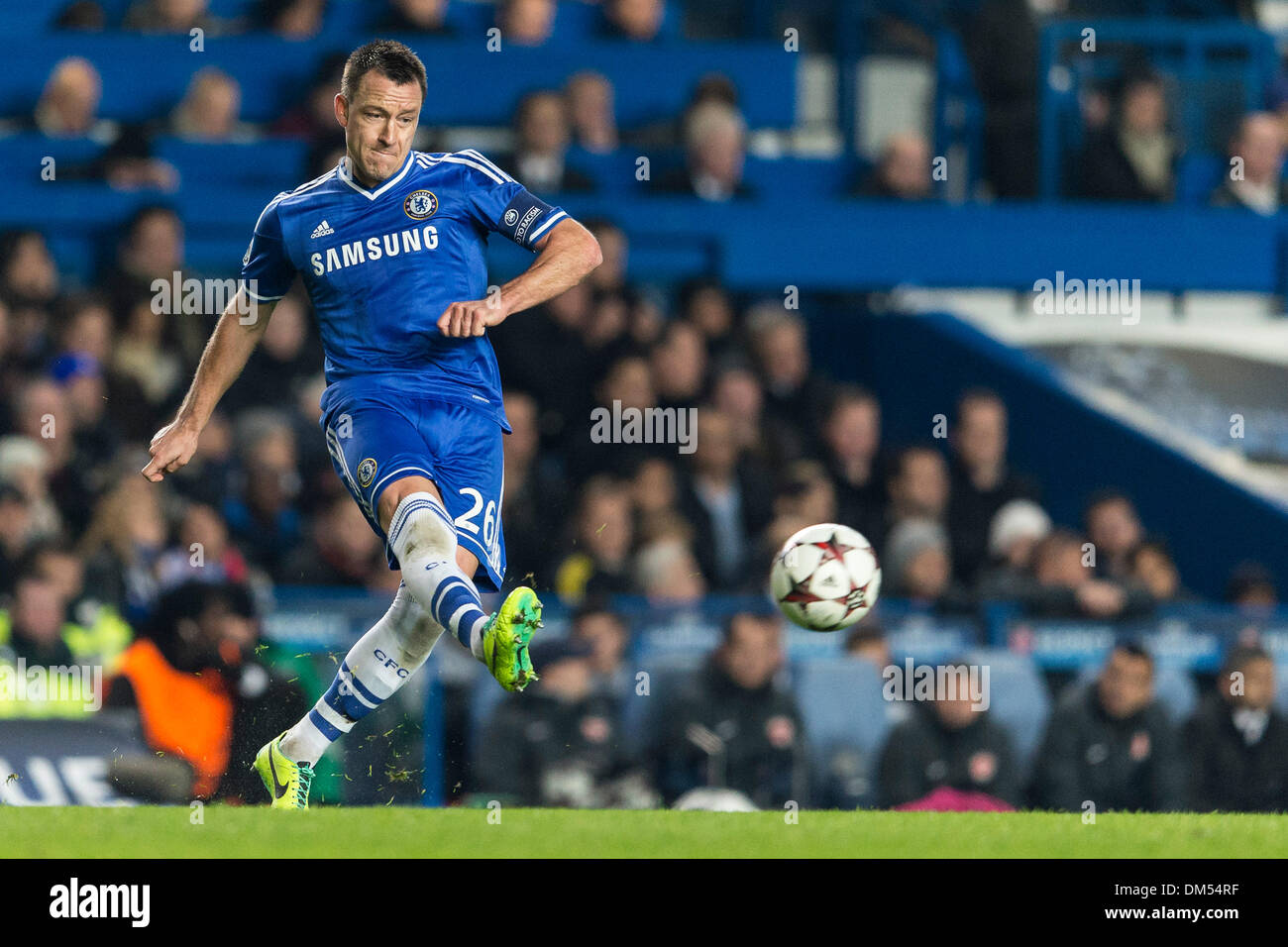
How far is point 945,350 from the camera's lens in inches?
516

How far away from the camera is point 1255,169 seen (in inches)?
551

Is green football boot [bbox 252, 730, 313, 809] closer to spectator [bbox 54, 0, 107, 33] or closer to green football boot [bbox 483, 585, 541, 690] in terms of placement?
green football boot [bbox 483, 585, 541, 690]

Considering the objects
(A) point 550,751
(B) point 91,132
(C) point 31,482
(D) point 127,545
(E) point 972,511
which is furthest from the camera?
(B) point 91,132

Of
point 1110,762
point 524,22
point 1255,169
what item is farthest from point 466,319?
point 1255,169

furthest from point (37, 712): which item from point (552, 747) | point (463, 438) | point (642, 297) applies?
point (642, 297)

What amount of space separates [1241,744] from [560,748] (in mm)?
3315

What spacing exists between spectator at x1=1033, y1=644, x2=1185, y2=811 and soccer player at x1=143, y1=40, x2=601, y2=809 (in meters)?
3.80

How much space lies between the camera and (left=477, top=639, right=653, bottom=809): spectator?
31.4 ft

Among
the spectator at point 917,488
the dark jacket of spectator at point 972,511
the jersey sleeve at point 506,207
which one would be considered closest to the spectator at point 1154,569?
→ the dark jacket of spectator at point 972,511

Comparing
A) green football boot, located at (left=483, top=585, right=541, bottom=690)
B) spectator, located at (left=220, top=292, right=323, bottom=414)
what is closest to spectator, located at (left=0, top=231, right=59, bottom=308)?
spectator, located at (left=220, top=292, right=323, bottom=414)

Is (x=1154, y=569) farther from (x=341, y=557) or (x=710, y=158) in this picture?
(x=341, y=557)
